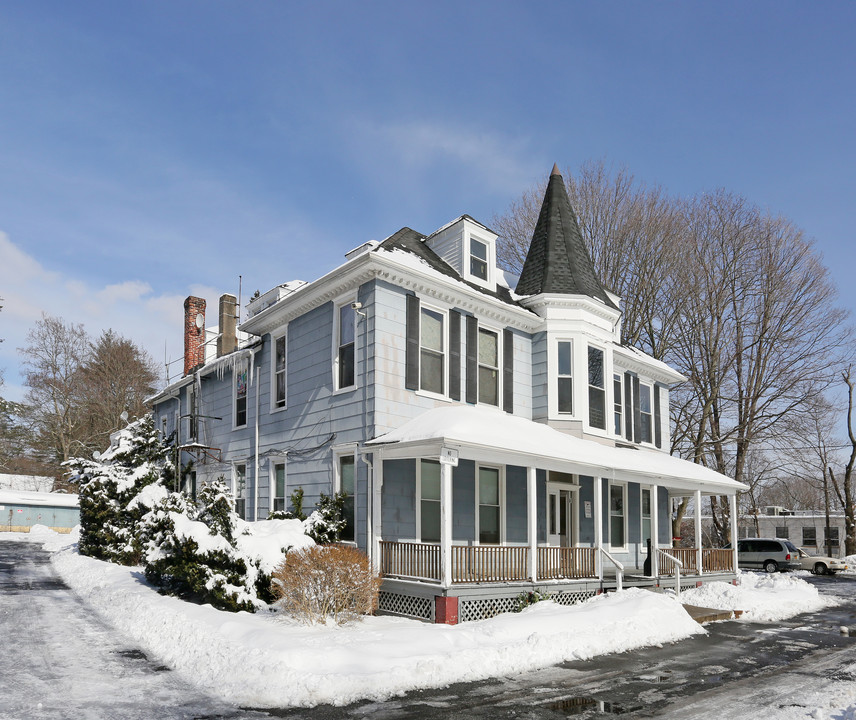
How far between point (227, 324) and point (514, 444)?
14.3 m

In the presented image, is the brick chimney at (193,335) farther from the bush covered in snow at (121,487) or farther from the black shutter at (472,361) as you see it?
the black shutter at (472,361)

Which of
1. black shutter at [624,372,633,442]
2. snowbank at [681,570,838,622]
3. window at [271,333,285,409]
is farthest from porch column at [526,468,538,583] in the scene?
black shutter at [624,372,633,442]

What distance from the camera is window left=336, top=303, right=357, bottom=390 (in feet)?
49.3

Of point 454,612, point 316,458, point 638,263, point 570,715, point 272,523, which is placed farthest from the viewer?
point 638,263

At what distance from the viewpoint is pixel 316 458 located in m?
15.7

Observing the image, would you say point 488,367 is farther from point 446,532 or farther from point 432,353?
point 446,532

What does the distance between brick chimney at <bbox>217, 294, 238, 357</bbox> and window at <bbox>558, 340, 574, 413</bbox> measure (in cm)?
1185

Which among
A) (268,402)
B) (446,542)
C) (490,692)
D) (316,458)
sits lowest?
(490,692)

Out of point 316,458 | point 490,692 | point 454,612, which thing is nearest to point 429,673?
point 490,692

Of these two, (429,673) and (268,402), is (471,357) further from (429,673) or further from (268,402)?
(429,673)

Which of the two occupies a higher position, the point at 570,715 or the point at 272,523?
the point at 272,523

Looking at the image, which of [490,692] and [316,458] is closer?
[490,692]

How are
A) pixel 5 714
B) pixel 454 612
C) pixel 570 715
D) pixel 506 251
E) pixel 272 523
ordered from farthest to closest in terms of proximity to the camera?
pixel 506 251 → pixel 272 523 → pixel 454 612 → pixel 570 715 → pixel 5 714

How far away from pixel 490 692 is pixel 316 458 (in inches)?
330
